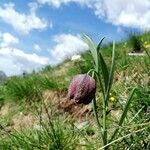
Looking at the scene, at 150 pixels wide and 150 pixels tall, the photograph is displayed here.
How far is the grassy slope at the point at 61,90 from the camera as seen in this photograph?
4129mm

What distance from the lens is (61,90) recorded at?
700 centimetres

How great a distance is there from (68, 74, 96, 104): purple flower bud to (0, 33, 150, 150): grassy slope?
43 centimetres

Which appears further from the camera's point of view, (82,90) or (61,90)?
(61,90)

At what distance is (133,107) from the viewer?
4.25m

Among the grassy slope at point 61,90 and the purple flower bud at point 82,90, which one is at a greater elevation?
the purple flower bud at point 82,90

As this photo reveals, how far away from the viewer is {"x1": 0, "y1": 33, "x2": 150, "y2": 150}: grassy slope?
413 centimetres

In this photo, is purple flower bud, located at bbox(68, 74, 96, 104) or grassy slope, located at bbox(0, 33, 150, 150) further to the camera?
grassy slope, located at bbox(0, 33, 150, 150)

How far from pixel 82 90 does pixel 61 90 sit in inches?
155

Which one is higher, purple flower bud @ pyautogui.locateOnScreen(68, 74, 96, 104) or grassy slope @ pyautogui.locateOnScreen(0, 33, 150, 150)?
purple flower bud @ pyautogui.locateOnScreen(68, 74, 96, 104)

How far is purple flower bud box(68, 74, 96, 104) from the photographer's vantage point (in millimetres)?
3050

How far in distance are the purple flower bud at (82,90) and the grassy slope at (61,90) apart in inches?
16.9

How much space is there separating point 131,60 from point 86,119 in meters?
1.12

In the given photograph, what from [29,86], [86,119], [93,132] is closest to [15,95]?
[29,86]

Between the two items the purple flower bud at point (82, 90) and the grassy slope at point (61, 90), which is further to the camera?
the grassy slope at point (61, 90)
